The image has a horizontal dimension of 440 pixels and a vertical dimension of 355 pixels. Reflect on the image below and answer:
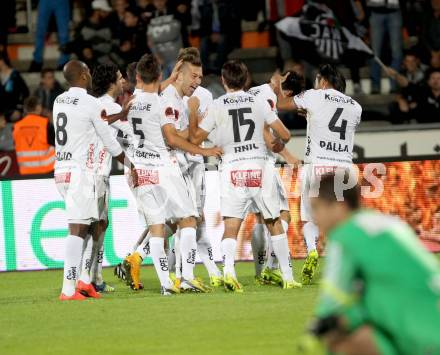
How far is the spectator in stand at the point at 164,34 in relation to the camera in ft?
66.9

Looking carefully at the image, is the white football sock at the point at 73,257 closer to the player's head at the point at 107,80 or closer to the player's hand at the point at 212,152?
the player's hand at the point at 212,152

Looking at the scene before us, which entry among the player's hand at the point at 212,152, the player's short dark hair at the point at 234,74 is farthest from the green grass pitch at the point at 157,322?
the player's short dark hair at the point at 234,74

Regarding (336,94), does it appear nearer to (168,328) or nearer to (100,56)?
(168,328)

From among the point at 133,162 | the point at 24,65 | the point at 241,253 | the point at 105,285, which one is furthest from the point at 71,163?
the point at 24,65

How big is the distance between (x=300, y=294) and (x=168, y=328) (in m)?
2.29

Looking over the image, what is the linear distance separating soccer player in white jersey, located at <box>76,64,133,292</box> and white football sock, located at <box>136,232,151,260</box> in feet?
1.37

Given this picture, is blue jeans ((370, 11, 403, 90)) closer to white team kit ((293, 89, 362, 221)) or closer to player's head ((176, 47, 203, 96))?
white team kit ((293, 89, 362, 221))

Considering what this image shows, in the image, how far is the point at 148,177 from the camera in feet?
38.4

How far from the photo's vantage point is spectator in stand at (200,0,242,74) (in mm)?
20719

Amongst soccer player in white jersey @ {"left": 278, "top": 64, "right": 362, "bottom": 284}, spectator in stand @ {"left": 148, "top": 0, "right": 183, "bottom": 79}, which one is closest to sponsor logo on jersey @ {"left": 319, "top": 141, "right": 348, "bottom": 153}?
soccer player in white jersey @ {"left": 278, "top": 64, "right": 362, "bottom": 284}

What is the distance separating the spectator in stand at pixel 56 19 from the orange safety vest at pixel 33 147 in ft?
10.7

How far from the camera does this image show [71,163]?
11648 millimetres

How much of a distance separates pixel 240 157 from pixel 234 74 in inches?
32.4

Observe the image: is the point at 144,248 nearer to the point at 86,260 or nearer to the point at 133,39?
the point at 86,260
